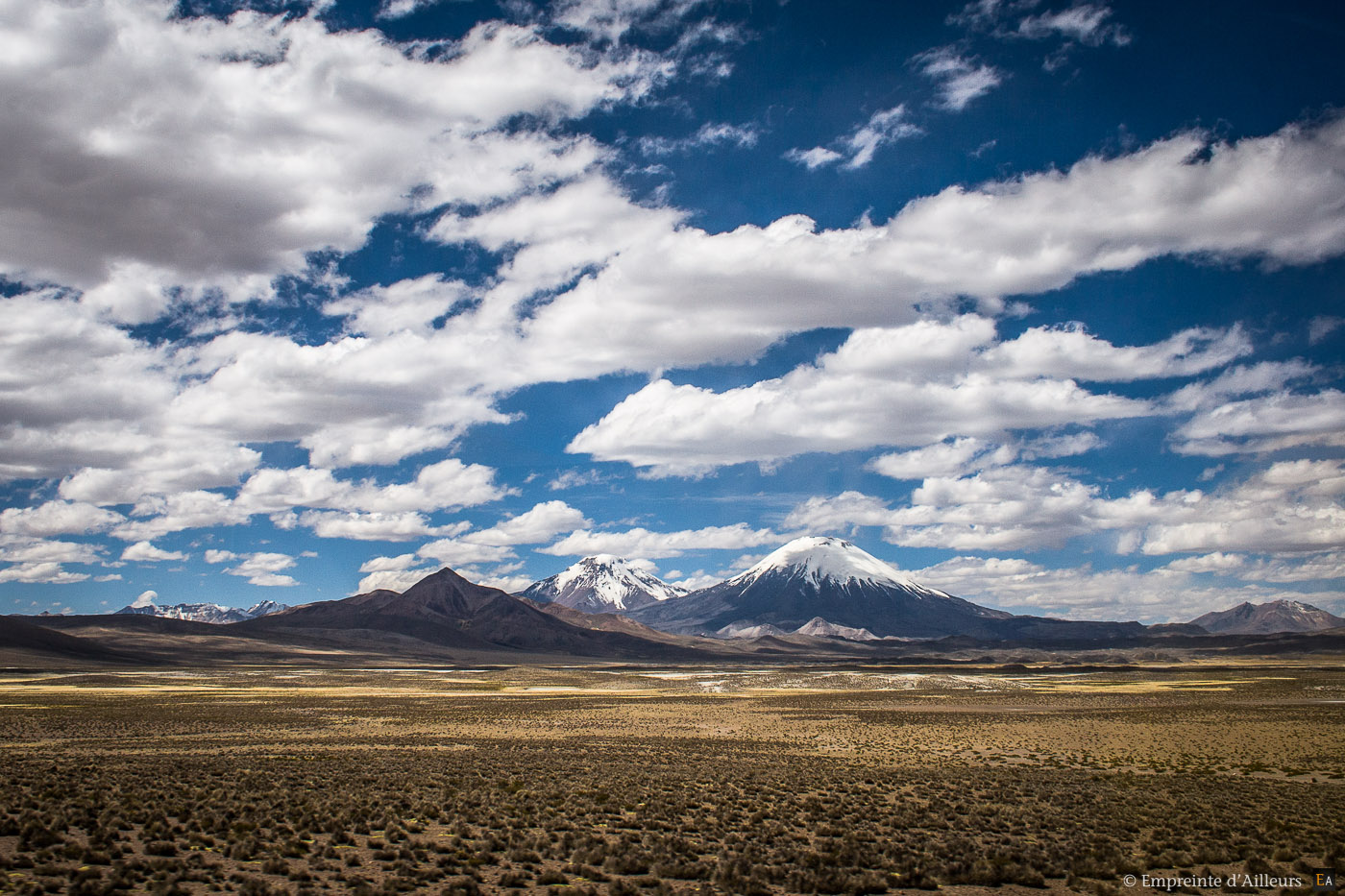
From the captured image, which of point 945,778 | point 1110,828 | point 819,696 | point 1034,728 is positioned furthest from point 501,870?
point 819,696

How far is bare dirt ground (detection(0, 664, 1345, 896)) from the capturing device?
16.0 meters

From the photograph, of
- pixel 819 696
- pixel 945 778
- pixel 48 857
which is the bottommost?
pixel 819 696

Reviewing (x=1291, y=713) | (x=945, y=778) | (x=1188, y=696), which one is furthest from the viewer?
(x=1188, y=696)

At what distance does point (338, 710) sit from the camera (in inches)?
2450

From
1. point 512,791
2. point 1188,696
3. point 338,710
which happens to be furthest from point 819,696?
point 512,791

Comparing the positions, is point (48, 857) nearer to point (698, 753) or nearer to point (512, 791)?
point (512, 791)

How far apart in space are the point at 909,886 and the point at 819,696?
2746 inches

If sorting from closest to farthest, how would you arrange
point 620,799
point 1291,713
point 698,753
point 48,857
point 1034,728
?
point 48,857, point 620,799, point 698,753, point 1034,728, point 1291,713

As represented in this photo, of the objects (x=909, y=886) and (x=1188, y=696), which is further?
(x=1188, y=696)

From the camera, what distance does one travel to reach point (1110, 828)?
811 inches

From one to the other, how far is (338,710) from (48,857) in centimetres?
5031

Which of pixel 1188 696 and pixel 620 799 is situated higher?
pixel 620 799

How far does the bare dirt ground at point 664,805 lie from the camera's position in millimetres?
15984

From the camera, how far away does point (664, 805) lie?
904 inches
